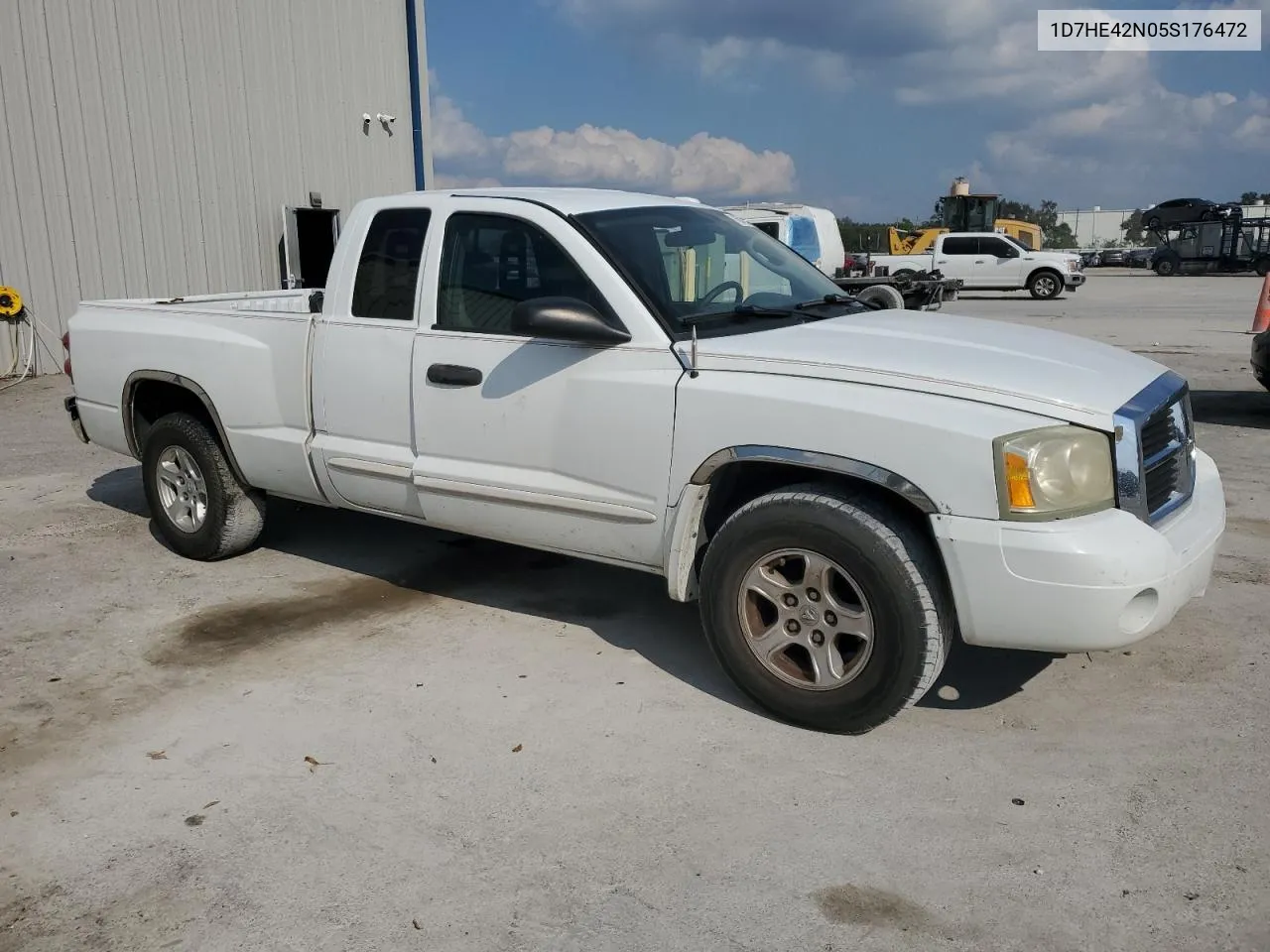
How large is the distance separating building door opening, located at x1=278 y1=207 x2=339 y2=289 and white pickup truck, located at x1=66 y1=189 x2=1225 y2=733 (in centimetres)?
1116

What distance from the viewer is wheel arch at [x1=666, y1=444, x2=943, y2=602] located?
11.3ft

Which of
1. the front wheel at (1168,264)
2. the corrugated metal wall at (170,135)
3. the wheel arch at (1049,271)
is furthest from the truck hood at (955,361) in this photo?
the front wheel at (1168,264)

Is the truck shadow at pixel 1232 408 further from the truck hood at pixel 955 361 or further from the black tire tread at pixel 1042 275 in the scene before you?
→ the black tire tread at pixel 1042 275

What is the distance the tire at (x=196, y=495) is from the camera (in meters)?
5.57

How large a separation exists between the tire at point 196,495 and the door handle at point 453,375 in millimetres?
1710

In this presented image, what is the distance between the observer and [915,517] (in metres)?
3.57

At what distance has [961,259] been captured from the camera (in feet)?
93.5

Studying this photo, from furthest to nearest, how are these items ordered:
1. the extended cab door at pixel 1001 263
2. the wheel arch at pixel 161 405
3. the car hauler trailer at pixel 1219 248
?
the car hauler trailer at pixel 1219 248 → the extended cab door at pixel 1001 263 → the wheel arch at pixel 161 405

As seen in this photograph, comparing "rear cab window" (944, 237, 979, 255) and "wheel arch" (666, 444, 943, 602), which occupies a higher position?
"rear cab window" (944, 237, 979, 255)

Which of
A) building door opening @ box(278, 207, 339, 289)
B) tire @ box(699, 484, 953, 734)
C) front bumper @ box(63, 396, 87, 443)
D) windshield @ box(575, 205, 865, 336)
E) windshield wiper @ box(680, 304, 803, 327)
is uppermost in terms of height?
building door opening @ box(278, 207, 339, 289)

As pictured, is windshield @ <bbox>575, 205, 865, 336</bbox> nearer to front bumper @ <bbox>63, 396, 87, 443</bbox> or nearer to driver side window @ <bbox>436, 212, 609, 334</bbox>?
driver side window @ <bbox>436, 212, 609, 334</bbox>

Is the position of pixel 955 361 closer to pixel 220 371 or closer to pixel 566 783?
pixel 566 783

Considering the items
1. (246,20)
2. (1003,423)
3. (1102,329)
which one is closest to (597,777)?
(1003,423)

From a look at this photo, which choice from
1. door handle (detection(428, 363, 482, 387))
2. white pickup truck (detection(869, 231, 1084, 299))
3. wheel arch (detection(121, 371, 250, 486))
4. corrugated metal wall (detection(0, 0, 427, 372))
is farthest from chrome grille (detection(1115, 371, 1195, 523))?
white pickup truck (detection(869, 231, 1084, 299))
